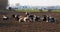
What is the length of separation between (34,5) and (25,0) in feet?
9.01

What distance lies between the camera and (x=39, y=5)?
40.2m

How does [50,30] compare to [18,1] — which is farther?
[18,1]

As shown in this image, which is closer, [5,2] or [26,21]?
[26,21]

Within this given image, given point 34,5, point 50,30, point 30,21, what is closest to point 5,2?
point 34,5

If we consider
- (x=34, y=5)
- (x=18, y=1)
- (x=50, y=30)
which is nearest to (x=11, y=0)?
(x=18, y=1)

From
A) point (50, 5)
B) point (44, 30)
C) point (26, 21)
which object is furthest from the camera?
point (50, 5)

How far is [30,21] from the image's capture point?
17.7 meters

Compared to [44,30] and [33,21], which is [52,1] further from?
[44,30]

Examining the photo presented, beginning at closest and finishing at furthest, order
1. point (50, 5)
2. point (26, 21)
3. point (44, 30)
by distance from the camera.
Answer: point (44, 30), point (26, 21), point (50, 5)

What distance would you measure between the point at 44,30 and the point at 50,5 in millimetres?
26699

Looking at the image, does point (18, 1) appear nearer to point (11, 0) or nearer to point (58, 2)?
point (11, 0)

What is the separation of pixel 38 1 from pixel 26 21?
23.8 metres

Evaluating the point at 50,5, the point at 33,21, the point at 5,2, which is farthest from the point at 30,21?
the point at 5,2

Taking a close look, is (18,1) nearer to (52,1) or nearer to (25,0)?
(25,0)
